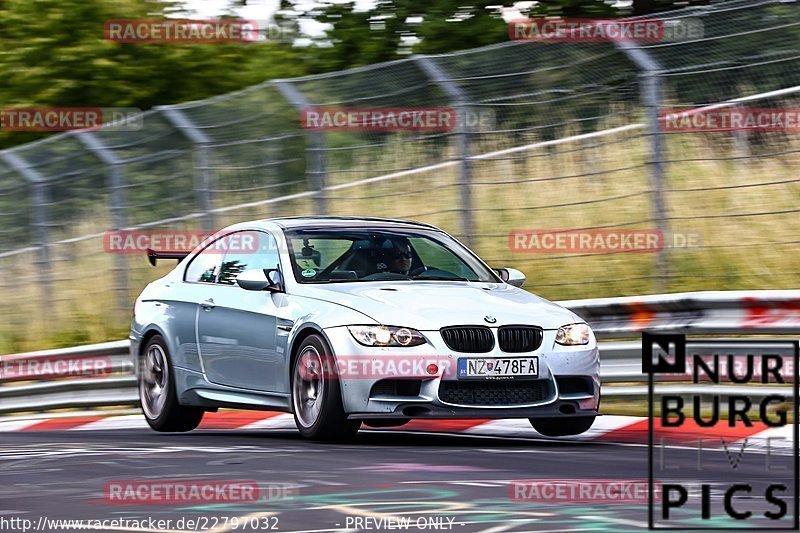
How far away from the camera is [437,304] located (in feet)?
30.9

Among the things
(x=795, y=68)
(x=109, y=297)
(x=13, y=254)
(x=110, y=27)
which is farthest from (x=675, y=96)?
(x=110, y=27)

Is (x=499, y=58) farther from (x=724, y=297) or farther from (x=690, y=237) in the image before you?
(x=724, y=297)

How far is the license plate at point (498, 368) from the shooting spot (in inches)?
359

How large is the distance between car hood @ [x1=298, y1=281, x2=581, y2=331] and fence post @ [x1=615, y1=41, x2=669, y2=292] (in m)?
1.92

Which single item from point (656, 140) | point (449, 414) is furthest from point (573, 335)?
point (656, 140)

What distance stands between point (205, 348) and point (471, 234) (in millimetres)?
3014

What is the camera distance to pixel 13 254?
19.3 meters

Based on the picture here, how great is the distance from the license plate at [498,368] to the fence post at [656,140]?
8.67 feet
